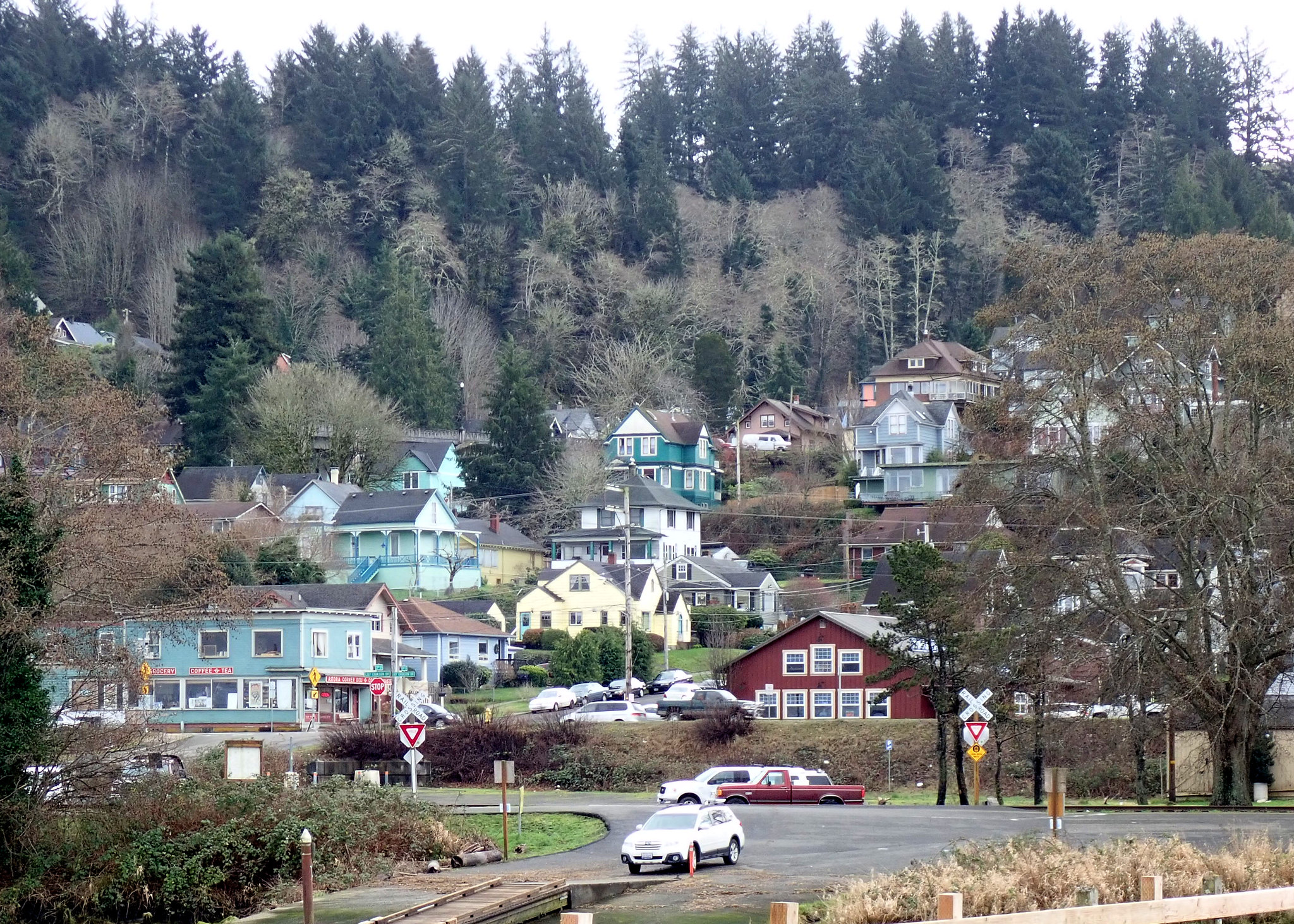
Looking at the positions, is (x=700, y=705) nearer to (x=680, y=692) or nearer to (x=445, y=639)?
(x=680, y=692)

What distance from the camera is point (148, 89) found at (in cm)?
15062

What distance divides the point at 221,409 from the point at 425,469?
1303 cm

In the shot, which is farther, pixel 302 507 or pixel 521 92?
pixel 521 92

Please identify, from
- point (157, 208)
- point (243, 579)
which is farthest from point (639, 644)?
point (157, 208)

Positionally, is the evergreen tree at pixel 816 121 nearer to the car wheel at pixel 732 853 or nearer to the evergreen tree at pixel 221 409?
the evergreen tree at pixel 221 409

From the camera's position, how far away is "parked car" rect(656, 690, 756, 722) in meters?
62.1

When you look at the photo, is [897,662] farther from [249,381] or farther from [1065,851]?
[249,381]

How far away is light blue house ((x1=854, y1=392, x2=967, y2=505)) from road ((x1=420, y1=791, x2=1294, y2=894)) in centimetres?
6389

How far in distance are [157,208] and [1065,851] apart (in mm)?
129552

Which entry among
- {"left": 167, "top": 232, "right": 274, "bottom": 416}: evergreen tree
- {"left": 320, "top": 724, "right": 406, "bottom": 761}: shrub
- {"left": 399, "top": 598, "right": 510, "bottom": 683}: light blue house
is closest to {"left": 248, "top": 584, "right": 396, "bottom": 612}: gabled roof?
{"left": 399, "top": 598, "right": 510, "bottom": 683}: light blue house

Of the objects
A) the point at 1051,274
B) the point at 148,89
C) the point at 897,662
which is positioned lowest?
the point at 897,662

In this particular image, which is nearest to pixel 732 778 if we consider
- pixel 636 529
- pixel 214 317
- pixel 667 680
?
pixel 667 680

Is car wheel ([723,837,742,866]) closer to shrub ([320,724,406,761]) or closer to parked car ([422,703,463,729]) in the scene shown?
shrub ([320,724,406,761])

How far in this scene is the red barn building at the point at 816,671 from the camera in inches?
2667
